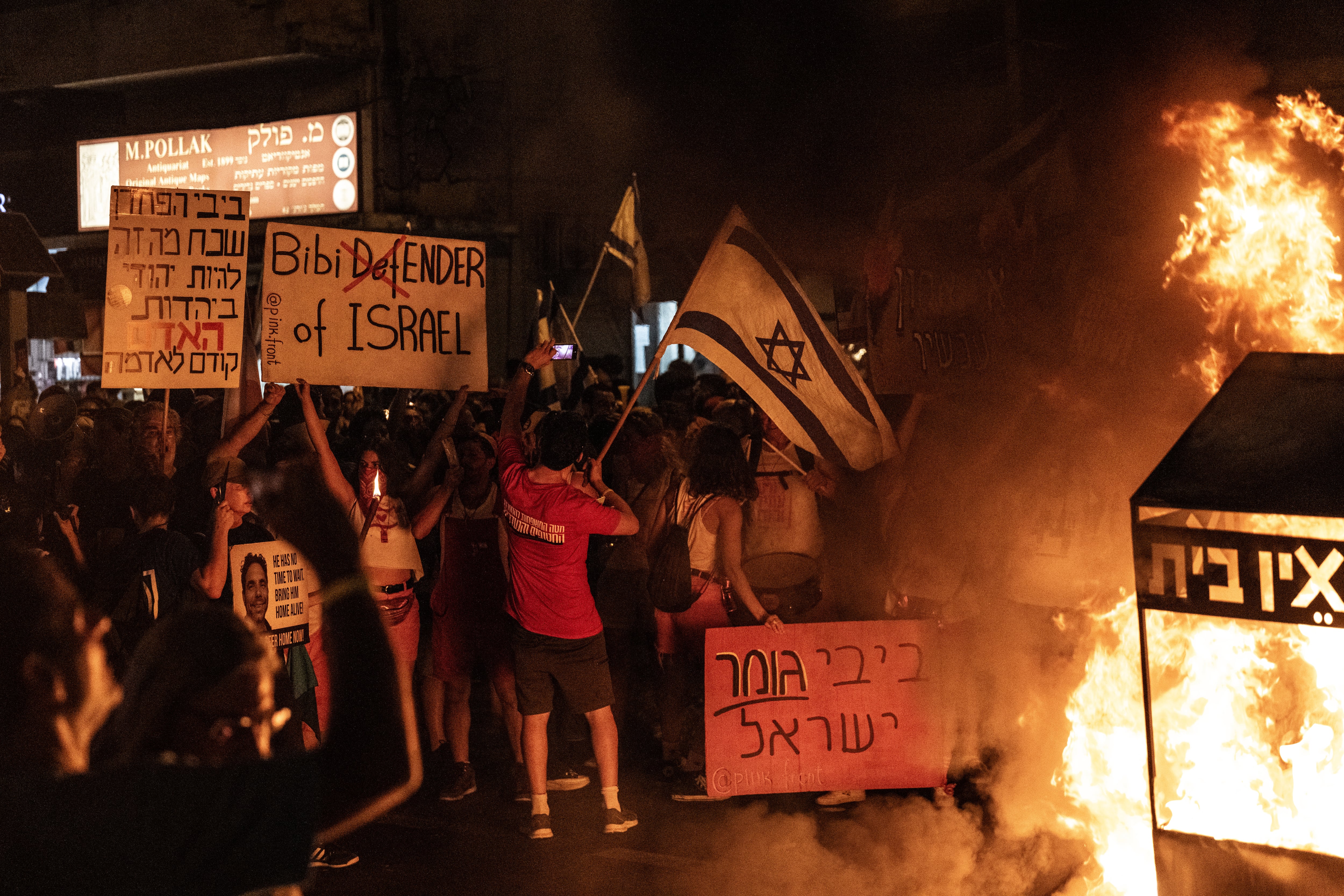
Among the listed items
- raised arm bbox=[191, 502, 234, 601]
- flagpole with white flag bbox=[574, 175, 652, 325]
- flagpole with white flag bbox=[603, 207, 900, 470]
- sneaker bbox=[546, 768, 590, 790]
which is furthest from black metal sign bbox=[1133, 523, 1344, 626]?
flagpole with white flag bbox=[574, 175, 652, 325]

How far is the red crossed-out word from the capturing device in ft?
21.6

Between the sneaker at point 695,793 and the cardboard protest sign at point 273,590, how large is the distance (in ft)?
6.41

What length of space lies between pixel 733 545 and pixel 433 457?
1.55 meters

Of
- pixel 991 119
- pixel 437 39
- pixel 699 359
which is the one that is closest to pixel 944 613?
pixel 991 119

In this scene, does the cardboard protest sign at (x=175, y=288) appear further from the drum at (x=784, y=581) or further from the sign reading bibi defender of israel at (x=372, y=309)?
the drum at (x=784, y=581)

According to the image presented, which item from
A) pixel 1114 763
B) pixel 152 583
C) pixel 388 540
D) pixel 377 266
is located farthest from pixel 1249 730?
pixel 377 266

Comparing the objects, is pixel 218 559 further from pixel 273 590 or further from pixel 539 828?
pixel 539 828

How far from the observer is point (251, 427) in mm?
6199

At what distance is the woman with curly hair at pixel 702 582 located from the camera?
6.18m

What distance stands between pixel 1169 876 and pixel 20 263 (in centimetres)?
1204

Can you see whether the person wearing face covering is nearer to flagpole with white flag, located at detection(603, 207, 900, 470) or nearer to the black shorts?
the black shorts

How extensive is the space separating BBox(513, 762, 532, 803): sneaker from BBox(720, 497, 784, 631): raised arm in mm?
1376

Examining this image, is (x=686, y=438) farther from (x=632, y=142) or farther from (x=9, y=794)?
(x=632, y=142)

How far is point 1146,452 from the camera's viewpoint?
6.37 m
